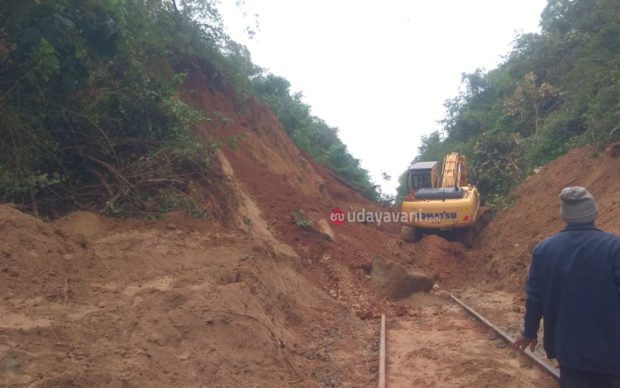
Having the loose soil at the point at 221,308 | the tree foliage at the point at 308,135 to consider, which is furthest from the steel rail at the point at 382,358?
the tree foliage at the point at 308,135

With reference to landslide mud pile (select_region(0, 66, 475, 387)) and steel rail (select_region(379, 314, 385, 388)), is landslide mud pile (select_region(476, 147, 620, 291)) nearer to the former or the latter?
landslide mud pile (select_region(0, 66, 475, 387))

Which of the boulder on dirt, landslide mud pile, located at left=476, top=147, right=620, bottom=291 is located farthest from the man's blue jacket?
the boulder on dirt

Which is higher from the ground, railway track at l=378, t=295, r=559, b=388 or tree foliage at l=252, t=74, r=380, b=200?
tree foliage at l=252, t=74, r=380, b=200

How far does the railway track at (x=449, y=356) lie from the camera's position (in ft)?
23.1

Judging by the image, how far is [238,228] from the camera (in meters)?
12.1

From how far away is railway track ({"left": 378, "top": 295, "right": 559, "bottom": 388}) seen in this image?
7043 mm

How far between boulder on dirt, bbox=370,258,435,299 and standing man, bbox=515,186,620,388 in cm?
949

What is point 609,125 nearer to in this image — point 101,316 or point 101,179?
point 101,179

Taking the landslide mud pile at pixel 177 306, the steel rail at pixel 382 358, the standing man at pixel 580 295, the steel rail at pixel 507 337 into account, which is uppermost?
the standing man at pixel 580 295

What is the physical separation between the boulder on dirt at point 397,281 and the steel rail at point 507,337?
83 cm

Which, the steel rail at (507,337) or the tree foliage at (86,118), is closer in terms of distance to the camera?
the steel rail at (507,337)

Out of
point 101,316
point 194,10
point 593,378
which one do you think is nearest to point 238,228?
point 101,316

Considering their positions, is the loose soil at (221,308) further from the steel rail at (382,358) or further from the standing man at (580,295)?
the standing man at (580,295)

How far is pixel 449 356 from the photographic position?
8.25 metres
